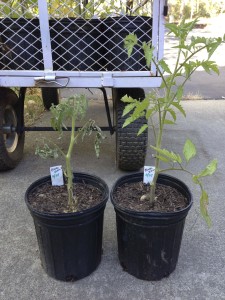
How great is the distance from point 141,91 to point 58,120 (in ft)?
3.37

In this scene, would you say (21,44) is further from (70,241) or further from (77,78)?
(70,241)

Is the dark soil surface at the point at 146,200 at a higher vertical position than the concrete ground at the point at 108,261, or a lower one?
higher

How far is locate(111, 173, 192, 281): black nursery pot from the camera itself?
1.51 meters

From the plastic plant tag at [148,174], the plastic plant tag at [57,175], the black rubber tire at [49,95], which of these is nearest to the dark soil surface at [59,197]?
the plastic plant tag at [57,175]

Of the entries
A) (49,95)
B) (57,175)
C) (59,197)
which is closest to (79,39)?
(57,175)

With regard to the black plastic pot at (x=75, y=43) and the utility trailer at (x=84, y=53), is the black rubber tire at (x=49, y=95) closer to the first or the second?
the utility trailer at (x=84, y=53)

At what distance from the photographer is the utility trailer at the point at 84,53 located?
2145mm

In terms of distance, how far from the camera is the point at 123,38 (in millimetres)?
2197

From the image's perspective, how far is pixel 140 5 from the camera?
83.6 inches

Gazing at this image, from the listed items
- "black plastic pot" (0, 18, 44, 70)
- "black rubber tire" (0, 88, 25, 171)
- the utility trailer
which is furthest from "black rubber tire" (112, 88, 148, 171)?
"black rubber tire" (0, 88, 25, 171)

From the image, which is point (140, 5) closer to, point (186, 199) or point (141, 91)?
point (141, 91)

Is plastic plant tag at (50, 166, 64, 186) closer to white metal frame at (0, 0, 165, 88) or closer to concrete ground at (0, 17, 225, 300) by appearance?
concrete ground at (0, 17, 225, 300)

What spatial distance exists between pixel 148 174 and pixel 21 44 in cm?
131

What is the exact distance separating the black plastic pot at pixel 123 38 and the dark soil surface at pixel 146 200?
0.84 m
